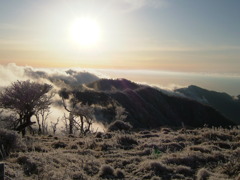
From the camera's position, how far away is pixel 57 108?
534 feet

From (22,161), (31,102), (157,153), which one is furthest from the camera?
(31,102)

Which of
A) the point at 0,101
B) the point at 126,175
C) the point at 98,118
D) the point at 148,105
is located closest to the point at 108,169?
the point at 126,175

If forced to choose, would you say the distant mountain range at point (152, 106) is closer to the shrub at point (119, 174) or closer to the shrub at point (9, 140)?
the shrub at point (9, 140)

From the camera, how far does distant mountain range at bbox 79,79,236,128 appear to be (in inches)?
5232

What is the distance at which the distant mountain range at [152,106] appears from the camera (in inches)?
5232

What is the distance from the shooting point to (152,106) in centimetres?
16188

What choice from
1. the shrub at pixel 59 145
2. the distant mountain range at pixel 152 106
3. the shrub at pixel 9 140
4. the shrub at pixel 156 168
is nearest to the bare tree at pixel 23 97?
the shrub at pixel 59 145

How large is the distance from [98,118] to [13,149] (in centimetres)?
9679

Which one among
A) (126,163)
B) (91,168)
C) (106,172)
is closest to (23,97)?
(126,163)

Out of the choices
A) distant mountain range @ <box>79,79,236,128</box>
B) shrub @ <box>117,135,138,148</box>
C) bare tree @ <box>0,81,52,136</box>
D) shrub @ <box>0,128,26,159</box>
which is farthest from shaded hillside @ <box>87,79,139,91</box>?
shrub @ <box>0,128,26,159</box>

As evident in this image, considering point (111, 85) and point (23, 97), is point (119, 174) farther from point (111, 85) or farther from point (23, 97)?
point (111, 85)

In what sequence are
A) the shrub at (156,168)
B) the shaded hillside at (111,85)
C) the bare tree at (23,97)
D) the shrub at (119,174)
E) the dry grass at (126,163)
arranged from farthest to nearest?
the shaded hillside at (111,85)
the bare tree at (23,97)
the shrub at (156,168)
the shrub at (119,174)
the dry grass at (126,163)

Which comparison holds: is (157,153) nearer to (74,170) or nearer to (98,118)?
(74,170)

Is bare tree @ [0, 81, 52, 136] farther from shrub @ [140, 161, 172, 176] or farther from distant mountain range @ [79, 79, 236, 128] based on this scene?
distant mountain range @ [79, 79, 236, 128]
